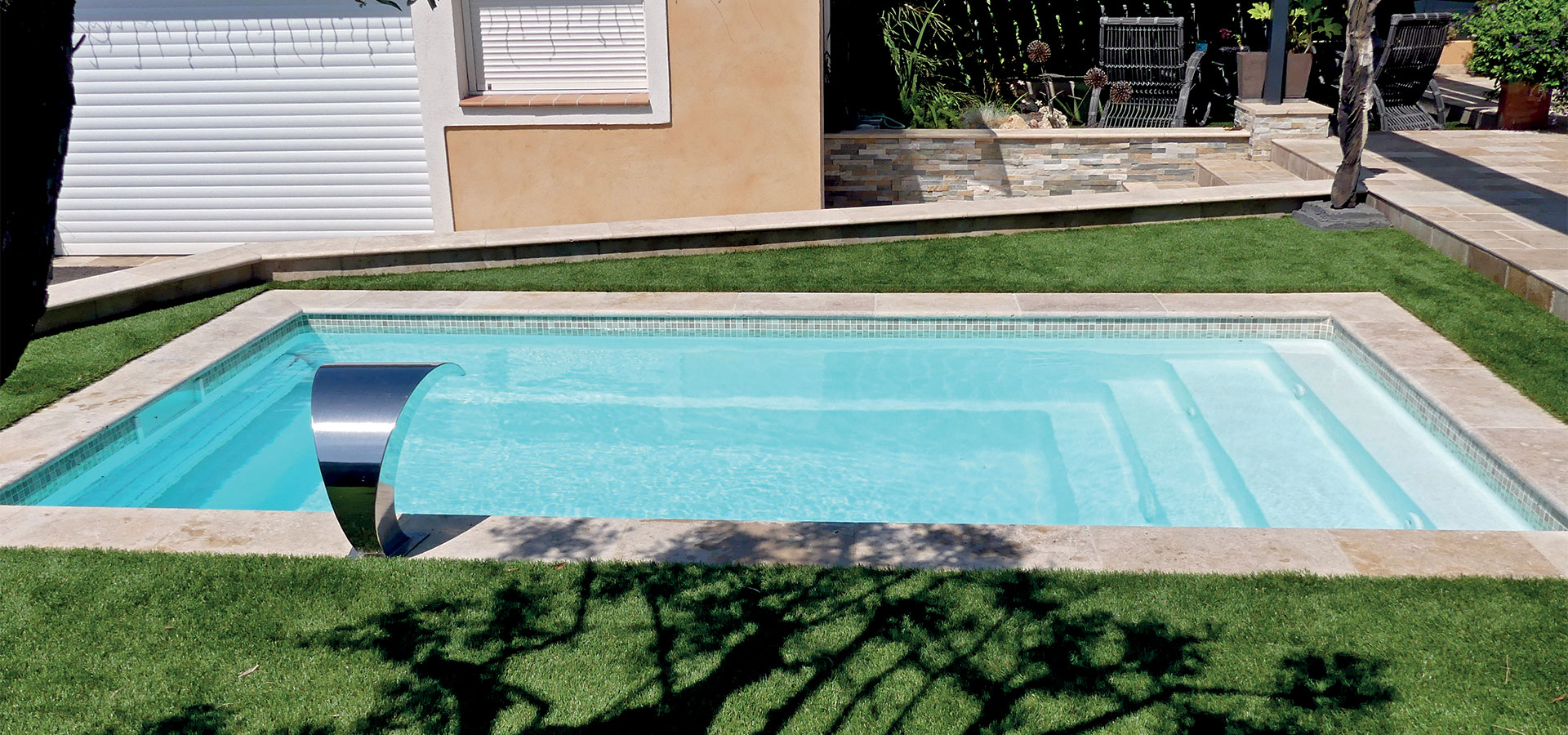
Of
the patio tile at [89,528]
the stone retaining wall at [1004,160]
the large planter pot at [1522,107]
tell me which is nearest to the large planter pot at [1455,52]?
the large planter pot at [1522,107]

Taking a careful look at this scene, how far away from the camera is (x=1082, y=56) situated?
15.3 m

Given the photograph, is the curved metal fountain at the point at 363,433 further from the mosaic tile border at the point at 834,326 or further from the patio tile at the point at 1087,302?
the patio tile at the point at 1087,302

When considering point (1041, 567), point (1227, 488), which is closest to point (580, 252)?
point (1227, 488)

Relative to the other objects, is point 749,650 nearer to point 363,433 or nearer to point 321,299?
point 363,433

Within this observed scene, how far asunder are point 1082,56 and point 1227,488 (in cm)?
985

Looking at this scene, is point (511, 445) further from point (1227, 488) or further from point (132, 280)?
point (1227, 488)

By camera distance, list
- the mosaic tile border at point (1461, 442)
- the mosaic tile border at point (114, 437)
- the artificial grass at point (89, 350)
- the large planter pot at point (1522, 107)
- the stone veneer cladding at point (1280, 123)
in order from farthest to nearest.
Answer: the large planter pot at point (1522, 107) → the stone veneer cladding at point (1280, 123) → the artificial grass at point (89, 350) → the mosaic tile border at point (114, 437) → the mosaic tile border at point (1461, 442)

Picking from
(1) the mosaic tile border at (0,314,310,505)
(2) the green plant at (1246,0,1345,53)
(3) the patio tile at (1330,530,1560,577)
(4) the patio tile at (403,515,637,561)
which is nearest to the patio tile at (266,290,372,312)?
(1) the mosaic tile border at (0,314,310,505)

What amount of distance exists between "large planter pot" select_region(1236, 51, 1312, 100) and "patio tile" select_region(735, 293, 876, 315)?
6235mm

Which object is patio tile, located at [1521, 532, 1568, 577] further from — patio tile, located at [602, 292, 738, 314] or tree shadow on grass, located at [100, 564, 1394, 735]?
patio tile, located at [602, 292, 738, 314]

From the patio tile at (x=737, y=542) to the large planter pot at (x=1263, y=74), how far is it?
31.3 feet

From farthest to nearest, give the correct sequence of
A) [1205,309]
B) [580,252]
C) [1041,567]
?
1. [580,252]
2. [1205,309]
3. [1041,567]

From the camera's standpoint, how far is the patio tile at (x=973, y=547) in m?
4.82

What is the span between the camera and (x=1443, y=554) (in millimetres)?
4867
